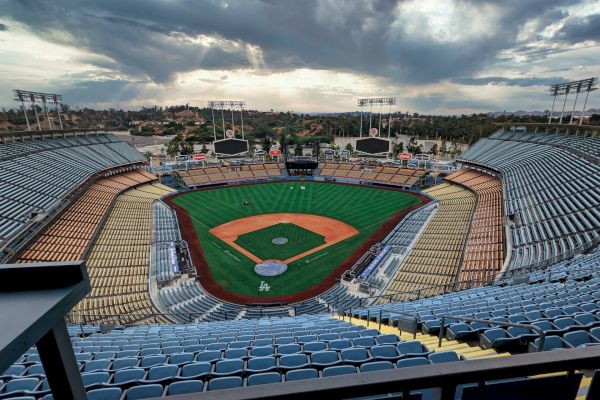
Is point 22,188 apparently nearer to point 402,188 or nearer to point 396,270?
point 396,270

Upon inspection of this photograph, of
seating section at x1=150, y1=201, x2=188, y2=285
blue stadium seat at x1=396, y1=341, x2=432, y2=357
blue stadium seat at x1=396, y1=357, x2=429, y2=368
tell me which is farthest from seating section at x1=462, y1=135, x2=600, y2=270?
seating section at x1=150, y1=201, x2=188, y2=285

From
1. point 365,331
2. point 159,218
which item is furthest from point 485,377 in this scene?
point 159,218

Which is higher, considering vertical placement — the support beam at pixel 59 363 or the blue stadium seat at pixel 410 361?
the support beam at pixel 59 363

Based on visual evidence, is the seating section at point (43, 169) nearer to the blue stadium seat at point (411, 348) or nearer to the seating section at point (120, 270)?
the seating section at point (120, 270)

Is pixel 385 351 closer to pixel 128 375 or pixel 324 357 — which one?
pixel 324 357

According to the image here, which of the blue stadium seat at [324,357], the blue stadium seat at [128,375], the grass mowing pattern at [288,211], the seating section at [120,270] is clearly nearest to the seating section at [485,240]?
the grass mowing pattern at [288,211]

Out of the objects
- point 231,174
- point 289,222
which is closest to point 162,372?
point 289,222
